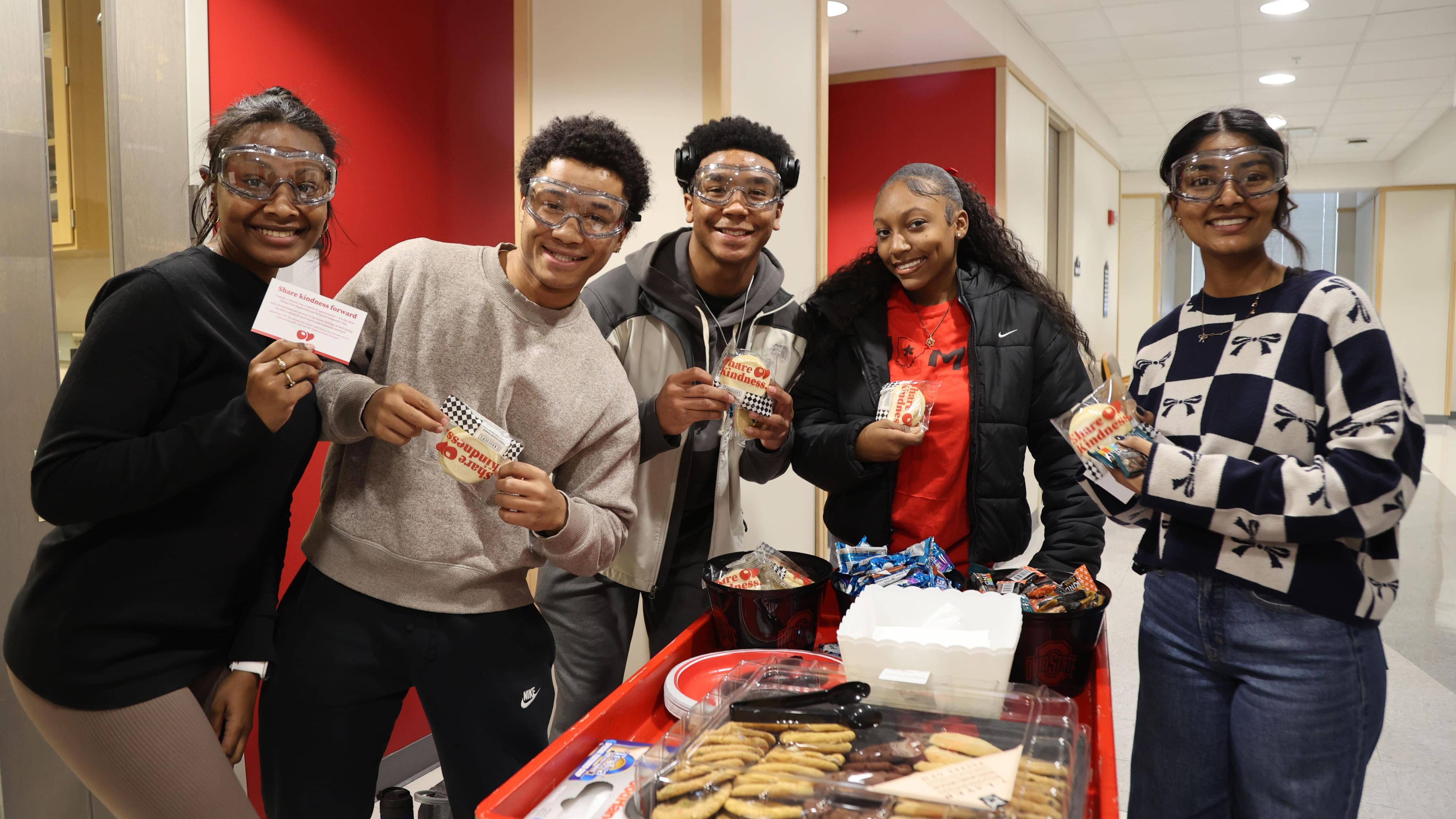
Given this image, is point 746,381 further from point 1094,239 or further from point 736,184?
point 1094,239

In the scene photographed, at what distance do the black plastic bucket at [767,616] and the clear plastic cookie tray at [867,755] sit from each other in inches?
10.5

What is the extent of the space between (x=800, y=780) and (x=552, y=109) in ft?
8.53

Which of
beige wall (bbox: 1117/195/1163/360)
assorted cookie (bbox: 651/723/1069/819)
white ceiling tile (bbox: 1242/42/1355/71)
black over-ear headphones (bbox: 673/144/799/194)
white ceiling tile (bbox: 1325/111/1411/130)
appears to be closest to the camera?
assorted cookie (bbox: 651/723/1069/819)

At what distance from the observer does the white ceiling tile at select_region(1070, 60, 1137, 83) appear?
7.20 meters

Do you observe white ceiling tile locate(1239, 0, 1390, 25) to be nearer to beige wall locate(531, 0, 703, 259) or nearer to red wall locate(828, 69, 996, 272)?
red wall locate(828, 69, 996, 272)

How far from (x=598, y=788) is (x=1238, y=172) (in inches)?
56.3

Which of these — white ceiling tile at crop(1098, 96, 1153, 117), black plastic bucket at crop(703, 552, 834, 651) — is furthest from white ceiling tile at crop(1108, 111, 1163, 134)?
black plastic bucket at crop(703, 552, 834, 651)

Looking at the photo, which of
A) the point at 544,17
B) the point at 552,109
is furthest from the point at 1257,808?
the point at 544,17

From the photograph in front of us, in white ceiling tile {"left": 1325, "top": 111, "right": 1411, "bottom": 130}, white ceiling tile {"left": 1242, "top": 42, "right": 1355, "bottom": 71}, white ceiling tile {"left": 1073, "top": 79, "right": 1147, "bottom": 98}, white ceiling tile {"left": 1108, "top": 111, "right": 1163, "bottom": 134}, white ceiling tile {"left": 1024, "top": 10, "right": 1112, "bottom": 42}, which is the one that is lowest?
white ceiling tile {"left": 1024, "top": 10, "right": 1112, "bottom": 42}

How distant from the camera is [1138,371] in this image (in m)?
1.77

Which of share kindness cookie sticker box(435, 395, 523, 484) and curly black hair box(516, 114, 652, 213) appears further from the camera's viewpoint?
curly black hair box(516, 114, 652, 213)

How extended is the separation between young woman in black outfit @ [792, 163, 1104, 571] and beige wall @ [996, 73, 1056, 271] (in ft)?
12.2

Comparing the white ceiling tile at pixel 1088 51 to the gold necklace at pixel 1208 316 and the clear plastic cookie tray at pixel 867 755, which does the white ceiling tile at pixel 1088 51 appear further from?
the clear plastic cookie tray at pixel 867 755

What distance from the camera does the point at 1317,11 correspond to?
19.4ft
